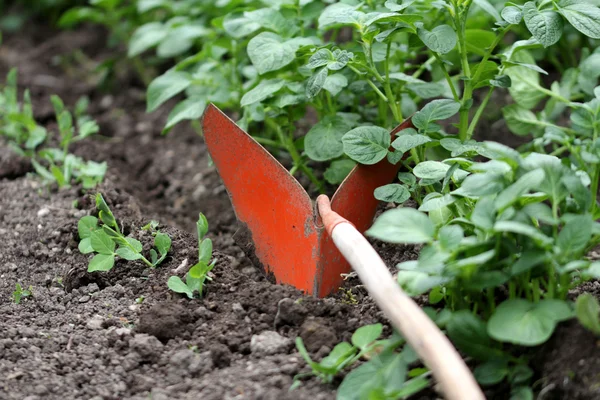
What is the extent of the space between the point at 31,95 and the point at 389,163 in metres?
1.93

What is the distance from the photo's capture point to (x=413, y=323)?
1.13 metres

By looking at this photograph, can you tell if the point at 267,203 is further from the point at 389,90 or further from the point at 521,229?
the point at 521,229

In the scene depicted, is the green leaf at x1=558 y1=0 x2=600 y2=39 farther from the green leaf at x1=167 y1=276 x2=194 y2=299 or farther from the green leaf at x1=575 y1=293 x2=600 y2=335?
the green leaf at x1=167 y1=276 x2=194 y2=299

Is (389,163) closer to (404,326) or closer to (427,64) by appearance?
(427,64)

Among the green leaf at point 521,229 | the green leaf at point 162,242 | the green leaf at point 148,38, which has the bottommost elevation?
the green leaf at point 148,38

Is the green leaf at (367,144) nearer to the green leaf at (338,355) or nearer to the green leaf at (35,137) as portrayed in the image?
the green leaf at (338,355)

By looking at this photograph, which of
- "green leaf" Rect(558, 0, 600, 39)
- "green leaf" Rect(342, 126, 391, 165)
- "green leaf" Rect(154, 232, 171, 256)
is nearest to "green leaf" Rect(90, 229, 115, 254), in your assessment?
"green leaf" Rect(154, 232, 171, 256)

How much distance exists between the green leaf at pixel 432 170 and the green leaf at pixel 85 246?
76 cm

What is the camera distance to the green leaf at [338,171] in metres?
1.93

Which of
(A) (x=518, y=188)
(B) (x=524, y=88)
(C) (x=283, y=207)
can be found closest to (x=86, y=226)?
(C) (x=283, y=207)

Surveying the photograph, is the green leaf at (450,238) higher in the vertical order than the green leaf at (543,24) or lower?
lower

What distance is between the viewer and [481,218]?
3.95ft

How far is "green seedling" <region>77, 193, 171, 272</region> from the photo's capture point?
5.38 ft

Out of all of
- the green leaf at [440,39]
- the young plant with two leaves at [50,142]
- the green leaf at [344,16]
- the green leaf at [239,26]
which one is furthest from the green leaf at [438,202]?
the young plant with two leaves at [50,142]
